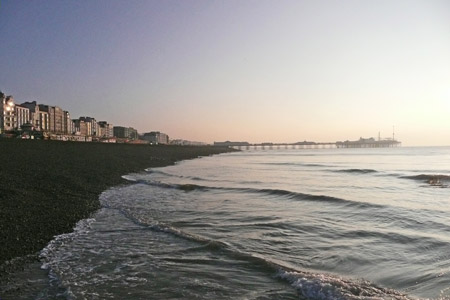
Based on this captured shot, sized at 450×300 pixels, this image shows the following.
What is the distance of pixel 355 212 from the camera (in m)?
11.8

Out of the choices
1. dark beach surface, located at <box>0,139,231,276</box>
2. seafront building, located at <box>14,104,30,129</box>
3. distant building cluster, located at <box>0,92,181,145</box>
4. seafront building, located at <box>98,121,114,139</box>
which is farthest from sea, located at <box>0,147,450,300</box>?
seafront building, located at <box>98,121,114,139</box>

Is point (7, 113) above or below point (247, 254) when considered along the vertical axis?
above

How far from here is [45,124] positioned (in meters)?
118

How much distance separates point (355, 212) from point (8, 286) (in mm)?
10371

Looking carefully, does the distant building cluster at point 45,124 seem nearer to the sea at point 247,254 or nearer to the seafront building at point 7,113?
the seafront building at point 7,113

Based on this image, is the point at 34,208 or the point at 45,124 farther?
the point at 45,124

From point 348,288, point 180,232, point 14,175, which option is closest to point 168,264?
point 180,232

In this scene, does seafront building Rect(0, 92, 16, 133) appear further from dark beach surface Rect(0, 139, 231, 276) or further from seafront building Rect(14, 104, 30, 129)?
dark beach surface Rect(0, 139, 231, 276)

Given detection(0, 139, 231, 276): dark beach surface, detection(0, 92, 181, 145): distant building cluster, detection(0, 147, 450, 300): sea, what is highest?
detection(0, 92, 181, 145): distant building cluster

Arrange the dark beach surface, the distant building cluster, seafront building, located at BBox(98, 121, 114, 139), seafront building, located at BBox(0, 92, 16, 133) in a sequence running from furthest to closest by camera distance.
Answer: seafront building, located at BBox(98, 121, 114, 139), seafront building, located at BBox(0, 92, 16, 133), the distant building cluster, the dark beach surface

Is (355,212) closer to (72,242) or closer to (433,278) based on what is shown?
(433,278)

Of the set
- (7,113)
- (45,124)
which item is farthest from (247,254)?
(45,124)

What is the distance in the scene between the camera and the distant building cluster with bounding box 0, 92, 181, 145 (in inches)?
2515

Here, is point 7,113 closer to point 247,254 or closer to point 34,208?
point 34,208
